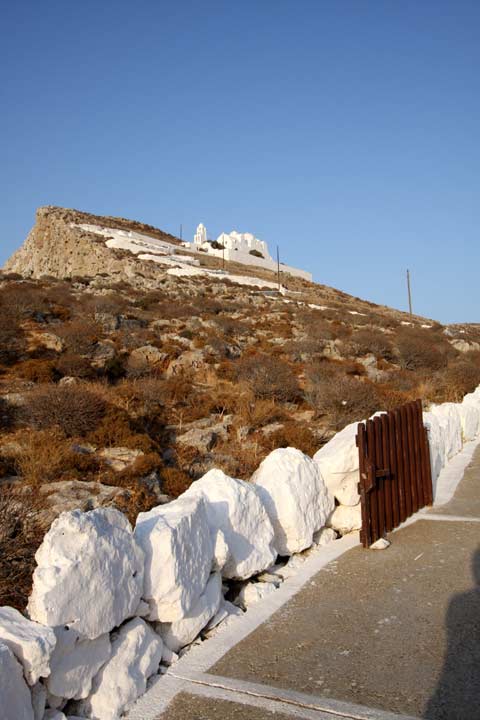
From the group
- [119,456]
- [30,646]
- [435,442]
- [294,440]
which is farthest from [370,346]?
[30,646]

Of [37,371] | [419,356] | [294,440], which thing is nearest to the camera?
[294,440]

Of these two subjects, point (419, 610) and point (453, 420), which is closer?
point (419, 610)

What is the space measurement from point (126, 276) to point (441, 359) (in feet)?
104

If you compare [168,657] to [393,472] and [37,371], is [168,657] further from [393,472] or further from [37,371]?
[37,371]

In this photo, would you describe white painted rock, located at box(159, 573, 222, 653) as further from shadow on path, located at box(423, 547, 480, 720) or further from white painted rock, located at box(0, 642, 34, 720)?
shadow on path, located at box(423, 547, 480, 720)

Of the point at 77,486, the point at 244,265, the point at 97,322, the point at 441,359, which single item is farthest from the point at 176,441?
the point at 244,265

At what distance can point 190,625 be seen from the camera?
368cm

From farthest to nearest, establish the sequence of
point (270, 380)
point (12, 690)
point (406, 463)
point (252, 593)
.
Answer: point (270, 380) < point (406, 463) < point (252, 593) < point (12, 690)

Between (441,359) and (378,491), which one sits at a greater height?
(441,359)

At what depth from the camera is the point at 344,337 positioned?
27.1m

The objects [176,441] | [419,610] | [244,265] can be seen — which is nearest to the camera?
[419,610]

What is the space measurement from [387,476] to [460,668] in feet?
8.31

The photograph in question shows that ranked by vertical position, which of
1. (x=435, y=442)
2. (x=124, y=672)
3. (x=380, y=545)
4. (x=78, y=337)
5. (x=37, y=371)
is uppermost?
(x=78, y=337)

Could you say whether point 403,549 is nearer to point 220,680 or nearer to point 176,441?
point 220,680
